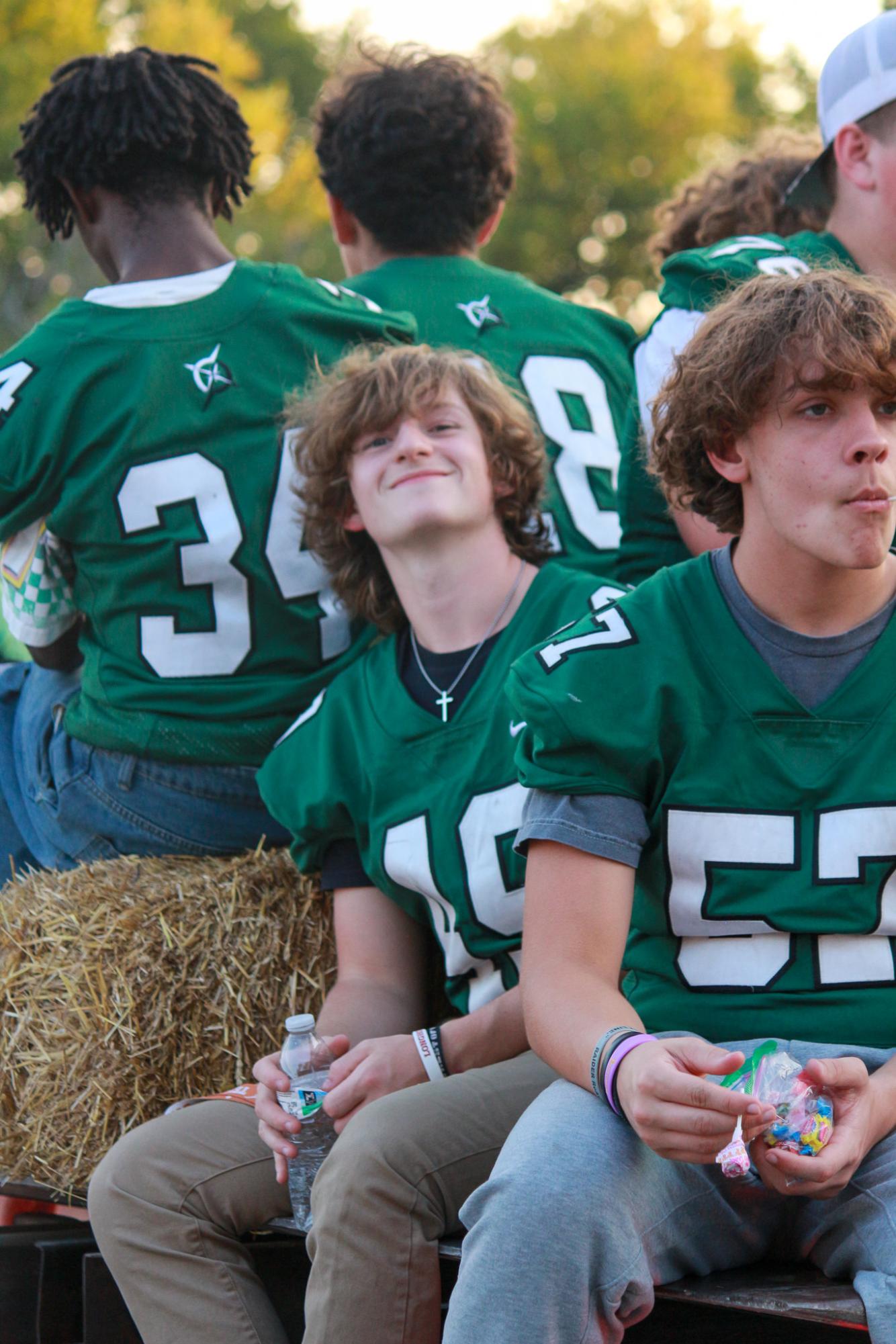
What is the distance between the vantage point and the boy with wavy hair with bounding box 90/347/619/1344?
2254mm

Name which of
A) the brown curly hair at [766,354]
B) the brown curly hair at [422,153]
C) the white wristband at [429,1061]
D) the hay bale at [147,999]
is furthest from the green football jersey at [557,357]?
the white wristband at [429,1061]

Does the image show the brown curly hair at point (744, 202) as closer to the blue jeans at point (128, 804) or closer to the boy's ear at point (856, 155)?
the boy's ear at point (856, 155)

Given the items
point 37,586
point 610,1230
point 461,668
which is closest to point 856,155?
point 461,668

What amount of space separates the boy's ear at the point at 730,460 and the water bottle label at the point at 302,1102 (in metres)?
1.20

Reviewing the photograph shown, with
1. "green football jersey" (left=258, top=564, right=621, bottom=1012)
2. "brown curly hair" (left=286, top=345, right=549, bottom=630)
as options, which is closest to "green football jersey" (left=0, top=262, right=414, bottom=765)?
"brown curly hair" (left=286, top=345, right=549, bottom=630)

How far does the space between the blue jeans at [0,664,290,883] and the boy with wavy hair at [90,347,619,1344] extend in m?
0.33

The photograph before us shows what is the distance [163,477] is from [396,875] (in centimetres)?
105

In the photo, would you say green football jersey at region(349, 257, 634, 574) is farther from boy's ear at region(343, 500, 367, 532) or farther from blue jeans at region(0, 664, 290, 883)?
blue jeans at region(0, 664, 290, 883)

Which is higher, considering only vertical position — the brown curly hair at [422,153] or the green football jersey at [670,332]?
the brown curly hair at [422,153]

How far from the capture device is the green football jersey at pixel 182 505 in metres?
3.27

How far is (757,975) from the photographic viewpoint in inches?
83.4

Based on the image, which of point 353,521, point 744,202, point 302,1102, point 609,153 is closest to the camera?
point 302,1102

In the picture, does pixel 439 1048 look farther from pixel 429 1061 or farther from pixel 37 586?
pixel 37 586

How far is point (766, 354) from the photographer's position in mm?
2172
